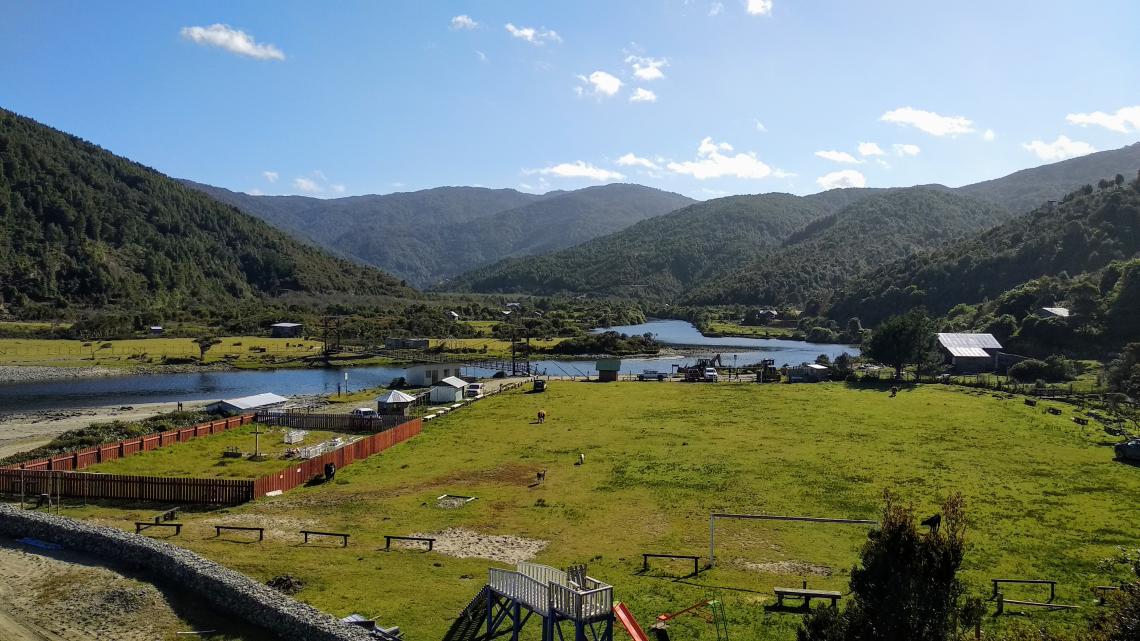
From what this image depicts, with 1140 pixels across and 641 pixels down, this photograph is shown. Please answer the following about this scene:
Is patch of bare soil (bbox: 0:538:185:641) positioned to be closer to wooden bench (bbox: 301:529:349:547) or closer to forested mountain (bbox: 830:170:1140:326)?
wooden bench (bbox: 301:529:349:547)

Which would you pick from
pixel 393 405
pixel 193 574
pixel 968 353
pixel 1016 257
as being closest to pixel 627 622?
pixel 193 574

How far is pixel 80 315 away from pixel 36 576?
129m

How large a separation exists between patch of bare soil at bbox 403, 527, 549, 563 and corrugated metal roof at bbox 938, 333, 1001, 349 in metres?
62.1

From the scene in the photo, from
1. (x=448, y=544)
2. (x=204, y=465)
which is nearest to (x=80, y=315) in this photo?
(x=204, y=465)

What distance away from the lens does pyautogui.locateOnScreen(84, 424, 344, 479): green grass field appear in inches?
1217

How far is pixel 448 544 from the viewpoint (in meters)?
21.5

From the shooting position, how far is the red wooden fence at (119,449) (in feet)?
93.3

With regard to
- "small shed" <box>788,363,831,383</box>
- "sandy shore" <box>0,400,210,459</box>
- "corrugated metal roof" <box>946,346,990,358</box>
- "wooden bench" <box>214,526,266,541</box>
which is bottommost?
"sandy shore" <box>0,400,210,459</box>

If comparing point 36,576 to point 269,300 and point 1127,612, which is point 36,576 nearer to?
point 1127,612

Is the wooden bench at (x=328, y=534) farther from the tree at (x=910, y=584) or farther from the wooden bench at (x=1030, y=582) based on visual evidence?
the wooden bench at (x=1030, y=582)

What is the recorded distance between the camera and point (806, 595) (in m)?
17.0

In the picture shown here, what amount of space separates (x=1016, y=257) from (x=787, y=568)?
133308 millimetres

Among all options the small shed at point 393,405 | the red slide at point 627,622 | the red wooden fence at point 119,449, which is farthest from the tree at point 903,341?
the red slide at point 627,622

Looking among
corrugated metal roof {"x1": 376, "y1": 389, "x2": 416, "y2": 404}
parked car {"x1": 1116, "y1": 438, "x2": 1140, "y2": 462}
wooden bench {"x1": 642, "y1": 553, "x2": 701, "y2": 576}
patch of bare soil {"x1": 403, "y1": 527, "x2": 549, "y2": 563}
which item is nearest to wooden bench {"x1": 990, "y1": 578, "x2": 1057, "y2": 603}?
wooden bench {"x1": 642, "y1": 553, "x2": 701, "y2": 576}
